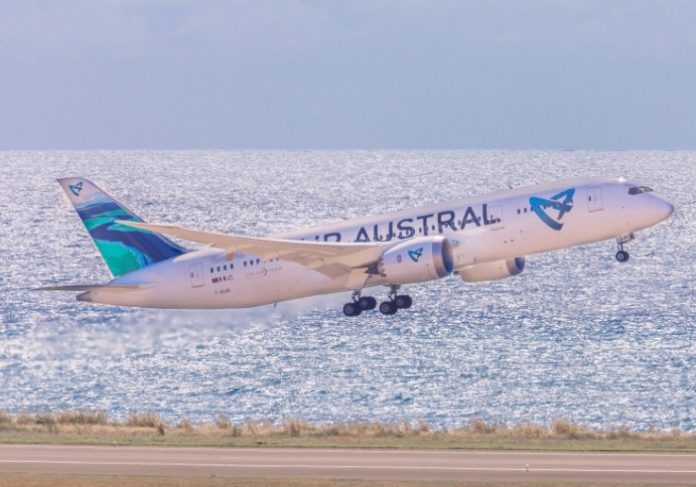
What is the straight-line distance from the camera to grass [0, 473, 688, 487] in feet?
169

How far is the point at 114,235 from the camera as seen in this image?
72.8m

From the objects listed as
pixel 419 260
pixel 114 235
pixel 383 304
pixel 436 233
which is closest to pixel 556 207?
pixel 436 233

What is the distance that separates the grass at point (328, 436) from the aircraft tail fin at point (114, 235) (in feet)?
25.3

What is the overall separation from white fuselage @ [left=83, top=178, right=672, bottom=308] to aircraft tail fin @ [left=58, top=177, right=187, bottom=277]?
1562 millimetres

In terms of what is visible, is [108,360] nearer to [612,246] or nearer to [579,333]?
[579,333]

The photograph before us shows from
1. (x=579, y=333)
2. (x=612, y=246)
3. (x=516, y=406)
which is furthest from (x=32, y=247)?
(x=516, y=406)

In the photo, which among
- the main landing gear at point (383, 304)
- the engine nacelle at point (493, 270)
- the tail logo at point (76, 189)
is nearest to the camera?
the main landing gear at point (383, 304)

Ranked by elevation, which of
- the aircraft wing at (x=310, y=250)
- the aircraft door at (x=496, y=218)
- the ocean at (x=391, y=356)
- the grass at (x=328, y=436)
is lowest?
the grass at (x=328, y=436)

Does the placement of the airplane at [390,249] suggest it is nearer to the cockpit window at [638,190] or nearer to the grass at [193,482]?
the cockpit window at [638,190]

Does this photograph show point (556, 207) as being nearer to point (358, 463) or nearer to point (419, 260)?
point (419, 260)

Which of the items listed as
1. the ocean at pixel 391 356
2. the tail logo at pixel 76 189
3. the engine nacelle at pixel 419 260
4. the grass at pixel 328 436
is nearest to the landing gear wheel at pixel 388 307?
the engine nacelle at pixel 419 260

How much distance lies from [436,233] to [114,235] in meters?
16.2

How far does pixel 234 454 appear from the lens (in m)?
60.3

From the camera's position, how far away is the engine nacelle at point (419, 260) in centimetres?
6281
